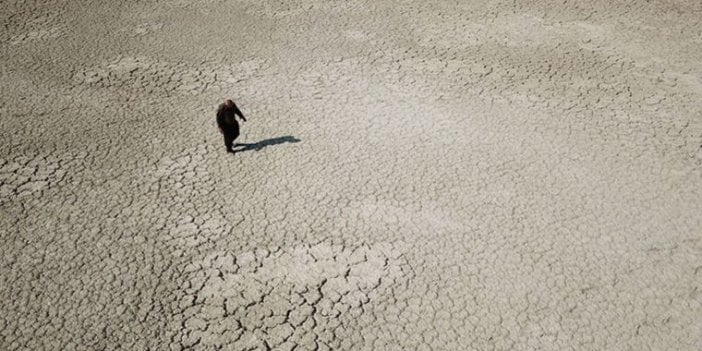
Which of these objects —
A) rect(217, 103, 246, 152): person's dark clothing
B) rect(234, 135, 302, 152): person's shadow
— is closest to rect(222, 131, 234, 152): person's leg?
rect(217, 103, 246, 152): person's dark clothing

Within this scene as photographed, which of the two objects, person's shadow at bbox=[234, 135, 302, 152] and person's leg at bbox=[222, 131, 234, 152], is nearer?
person's leg at bbox=[222, 131, 234, 152]

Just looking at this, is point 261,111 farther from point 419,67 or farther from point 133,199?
point 419,67

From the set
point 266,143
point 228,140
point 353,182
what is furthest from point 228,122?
point 353,182

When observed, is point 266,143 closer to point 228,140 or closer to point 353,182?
point 228,140

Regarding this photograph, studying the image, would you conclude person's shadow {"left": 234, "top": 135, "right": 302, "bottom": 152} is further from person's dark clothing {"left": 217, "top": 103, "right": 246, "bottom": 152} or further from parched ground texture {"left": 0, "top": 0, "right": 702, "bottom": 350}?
person's dark clothing {"left": 217, "top": 103, "right": 246, "bottom": 152}

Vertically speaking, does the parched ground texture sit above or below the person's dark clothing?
below

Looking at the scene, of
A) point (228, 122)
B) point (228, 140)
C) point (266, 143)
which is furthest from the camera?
point (266, 143)

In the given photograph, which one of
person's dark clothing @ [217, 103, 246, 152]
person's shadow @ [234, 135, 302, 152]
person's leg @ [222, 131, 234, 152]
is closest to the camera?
person's dark clothing @ [217, 103, 246, 152]

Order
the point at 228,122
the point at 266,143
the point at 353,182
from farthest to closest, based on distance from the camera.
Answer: the point at 266,143, the point at 228,122, the point at 353,182

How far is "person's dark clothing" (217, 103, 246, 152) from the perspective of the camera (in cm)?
604

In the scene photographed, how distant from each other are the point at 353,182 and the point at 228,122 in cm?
179

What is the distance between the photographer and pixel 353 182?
19.7ft

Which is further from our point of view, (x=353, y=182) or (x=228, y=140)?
(x=228, y=140)

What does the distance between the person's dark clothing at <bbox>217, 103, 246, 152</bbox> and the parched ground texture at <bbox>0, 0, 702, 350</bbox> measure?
0.32 m
